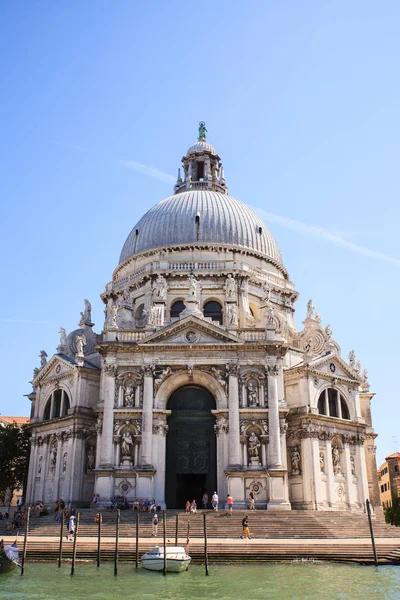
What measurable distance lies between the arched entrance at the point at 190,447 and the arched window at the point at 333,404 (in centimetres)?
839

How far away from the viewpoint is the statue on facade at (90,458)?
3819 centimetres

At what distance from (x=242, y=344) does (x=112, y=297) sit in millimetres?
15351

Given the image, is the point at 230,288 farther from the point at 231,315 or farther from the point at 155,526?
the point at 155,526

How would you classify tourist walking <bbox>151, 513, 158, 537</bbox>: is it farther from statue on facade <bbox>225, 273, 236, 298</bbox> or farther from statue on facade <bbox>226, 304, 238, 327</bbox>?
statue on facade <bbox>225, 273, 236, 298</bbox>

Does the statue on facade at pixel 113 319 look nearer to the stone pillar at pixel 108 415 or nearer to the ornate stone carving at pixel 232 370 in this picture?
the stone pillar at pixel 108 415

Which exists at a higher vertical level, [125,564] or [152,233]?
[152,233]

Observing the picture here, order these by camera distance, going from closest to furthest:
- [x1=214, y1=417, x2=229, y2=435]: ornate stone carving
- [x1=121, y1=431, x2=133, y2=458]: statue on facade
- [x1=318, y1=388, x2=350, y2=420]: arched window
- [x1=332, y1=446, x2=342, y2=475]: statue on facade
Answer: [x1=121, y1=431, x2=133, y2=458]: statue on facade
[x1=214, y1=417, x2=229, y2=435]: ornate stone carving
[x1=332, y1=446, x2=342, y2=475]: statue on facade
[x1=318, y1=388, x2=350, y2=420]: arched window

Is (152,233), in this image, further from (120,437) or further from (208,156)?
(120,437)

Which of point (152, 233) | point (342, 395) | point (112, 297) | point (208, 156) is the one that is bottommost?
point (342, 395)

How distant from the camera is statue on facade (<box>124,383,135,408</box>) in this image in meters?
35.1

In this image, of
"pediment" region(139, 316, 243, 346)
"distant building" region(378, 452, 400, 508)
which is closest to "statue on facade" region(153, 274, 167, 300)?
"pediment" region(139, 316, 243, 346)

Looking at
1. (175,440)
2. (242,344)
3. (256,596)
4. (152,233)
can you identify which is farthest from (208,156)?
(256,596)

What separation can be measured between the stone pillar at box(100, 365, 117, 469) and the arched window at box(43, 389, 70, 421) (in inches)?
236

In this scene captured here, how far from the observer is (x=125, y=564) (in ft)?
77.0
